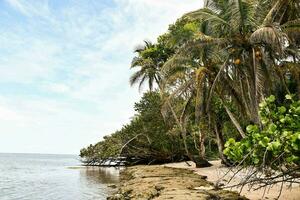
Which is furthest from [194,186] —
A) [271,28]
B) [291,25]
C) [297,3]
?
[297,3]

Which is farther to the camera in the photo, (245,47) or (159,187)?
(245,47)

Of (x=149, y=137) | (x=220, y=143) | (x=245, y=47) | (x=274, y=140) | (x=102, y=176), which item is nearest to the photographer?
(x=274, y=140)

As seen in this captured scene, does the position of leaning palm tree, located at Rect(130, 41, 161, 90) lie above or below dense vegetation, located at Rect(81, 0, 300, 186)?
above

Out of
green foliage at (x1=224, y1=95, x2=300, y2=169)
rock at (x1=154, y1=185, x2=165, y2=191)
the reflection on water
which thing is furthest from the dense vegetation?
the reflection on water

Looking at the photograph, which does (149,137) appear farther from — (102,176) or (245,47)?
(245,47)

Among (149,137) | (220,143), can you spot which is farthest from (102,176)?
(220,143)

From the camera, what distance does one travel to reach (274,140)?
7.39m

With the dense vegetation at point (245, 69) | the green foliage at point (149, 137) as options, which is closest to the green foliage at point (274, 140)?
the dense vegetation at point (245, 69)

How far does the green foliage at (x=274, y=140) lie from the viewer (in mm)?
7199

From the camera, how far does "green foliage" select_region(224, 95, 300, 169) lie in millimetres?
7199

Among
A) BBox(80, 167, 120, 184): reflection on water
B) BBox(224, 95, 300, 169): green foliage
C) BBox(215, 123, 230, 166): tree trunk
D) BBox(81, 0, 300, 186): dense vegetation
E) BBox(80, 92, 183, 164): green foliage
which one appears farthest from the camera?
BBox(80, 92, 183, 164): green foliage

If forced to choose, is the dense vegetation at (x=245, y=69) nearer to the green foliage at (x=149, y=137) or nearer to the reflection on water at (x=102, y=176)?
the reflection on water at (x=102, y=176)

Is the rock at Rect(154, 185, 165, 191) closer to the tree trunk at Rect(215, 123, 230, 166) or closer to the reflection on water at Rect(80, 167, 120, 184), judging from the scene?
the tree trunk at Rect(215, 123, 230, 166)

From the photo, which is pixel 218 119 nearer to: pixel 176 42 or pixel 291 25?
pixel 176 42
